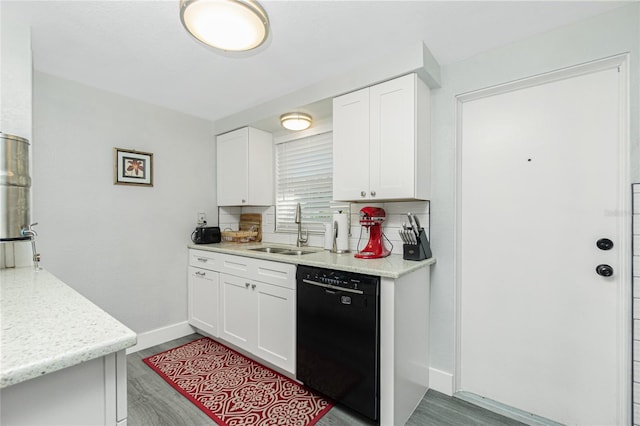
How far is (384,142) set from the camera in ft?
6.85

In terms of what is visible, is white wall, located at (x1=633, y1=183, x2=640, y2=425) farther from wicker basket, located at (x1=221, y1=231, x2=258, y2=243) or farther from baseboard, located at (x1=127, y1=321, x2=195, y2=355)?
baseboard, located at (x1=127, y1=321, x2=195, y2=355)

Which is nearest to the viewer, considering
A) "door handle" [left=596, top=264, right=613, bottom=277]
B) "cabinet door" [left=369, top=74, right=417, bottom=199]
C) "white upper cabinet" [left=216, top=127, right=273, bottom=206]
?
"door handle" [left=596, top=264, right=613, bottom=277]

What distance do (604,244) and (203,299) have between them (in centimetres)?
317

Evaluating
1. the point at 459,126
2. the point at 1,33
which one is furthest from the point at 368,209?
the point at 1,33

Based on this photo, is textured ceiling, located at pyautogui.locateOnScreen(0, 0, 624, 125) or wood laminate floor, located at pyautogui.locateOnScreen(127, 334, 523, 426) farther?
wood laminate floor, located at pyautogui.locateOnScreen(127, 334, 523, 426)

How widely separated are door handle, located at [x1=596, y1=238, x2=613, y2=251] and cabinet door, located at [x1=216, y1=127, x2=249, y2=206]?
2.83 metres

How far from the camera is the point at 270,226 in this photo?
3.39 metres

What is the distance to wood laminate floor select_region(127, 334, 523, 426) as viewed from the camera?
1.82 metres

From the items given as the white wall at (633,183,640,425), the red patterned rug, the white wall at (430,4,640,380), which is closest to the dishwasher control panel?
the white wall at (430,4,640,380)

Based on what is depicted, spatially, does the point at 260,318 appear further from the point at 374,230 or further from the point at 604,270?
the point at 604,270

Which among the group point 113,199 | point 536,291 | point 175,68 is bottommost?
point 536,291

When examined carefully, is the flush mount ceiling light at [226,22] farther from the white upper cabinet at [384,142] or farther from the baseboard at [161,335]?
the baseboard at [161,335]

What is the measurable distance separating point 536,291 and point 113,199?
3.44 m

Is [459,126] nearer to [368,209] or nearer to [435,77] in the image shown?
[435,77]
